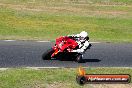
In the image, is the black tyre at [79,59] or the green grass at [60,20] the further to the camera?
the green grass at [60,20]

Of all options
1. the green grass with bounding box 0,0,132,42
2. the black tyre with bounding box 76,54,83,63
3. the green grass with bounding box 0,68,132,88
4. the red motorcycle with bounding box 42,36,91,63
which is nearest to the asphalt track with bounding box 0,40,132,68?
the black tyre with bounding box 76,54,83,63

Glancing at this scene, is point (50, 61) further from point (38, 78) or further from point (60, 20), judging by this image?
point (60, 20)

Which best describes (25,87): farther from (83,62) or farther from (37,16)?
(37,16)

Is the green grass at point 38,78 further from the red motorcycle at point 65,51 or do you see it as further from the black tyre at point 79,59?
the red motorcycle at point 65,51

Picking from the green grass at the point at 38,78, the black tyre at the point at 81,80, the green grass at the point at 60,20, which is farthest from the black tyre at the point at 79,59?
the green grass at the point at 60,20

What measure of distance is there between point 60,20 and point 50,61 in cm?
1531

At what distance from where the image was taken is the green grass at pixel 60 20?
83.6 feet

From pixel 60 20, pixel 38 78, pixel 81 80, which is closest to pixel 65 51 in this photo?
pixel 38 78

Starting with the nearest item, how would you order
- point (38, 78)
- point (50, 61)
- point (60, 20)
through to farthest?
1. point (38, 78)
2. point (50, 61)
3. point (60, 20)

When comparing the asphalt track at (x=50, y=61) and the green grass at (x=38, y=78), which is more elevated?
the green grass at (x=38, y=78)

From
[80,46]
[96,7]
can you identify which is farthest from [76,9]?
[80,46]

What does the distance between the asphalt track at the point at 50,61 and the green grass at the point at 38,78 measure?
157 cm

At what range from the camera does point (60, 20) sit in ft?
103

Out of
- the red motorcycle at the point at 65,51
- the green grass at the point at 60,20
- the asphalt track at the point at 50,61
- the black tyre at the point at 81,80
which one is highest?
the black tyre at the point at 81,80
